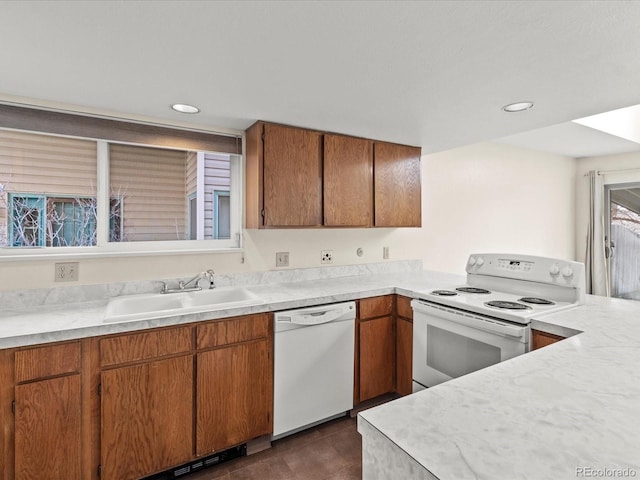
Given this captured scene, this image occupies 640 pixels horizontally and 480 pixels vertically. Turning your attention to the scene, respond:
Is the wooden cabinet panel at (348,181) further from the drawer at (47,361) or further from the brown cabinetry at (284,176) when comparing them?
the drawer at (47,361)

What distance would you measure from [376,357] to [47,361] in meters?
1.89

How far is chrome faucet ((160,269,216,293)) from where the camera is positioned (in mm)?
2211

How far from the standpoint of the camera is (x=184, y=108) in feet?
6.75

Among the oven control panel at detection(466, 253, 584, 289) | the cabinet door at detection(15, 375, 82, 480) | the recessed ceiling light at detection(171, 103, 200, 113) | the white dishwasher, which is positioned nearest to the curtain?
the oven control panel at detection(466, 253, 584, 289)

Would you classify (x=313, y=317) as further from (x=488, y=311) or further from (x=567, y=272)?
(x=567, y=272)

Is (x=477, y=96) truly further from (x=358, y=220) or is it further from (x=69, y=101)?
(x=69, y=101)

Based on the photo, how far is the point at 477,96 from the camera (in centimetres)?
185

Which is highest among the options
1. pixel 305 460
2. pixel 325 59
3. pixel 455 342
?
pixel 325 59

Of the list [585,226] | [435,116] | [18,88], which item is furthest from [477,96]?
[585,226]

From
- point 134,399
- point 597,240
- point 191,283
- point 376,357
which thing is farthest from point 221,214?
point 597,240

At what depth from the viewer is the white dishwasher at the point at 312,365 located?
203 centimetres

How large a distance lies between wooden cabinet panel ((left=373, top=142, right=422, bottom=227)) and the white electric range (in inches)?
29.6

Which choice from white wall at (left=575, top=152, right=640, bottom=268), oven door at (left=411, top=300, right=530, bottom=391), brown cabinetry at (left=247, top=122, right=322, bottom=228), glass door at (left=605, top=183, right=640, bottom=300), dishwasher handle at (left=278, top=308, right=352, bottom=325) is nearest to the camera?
oven door at (left=411, top=300, right=530, bottom=391)

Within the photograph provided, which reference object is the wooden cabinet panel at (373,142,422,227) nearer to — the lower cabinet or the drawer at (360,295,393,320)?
the drawer at (360,295,393,320)
